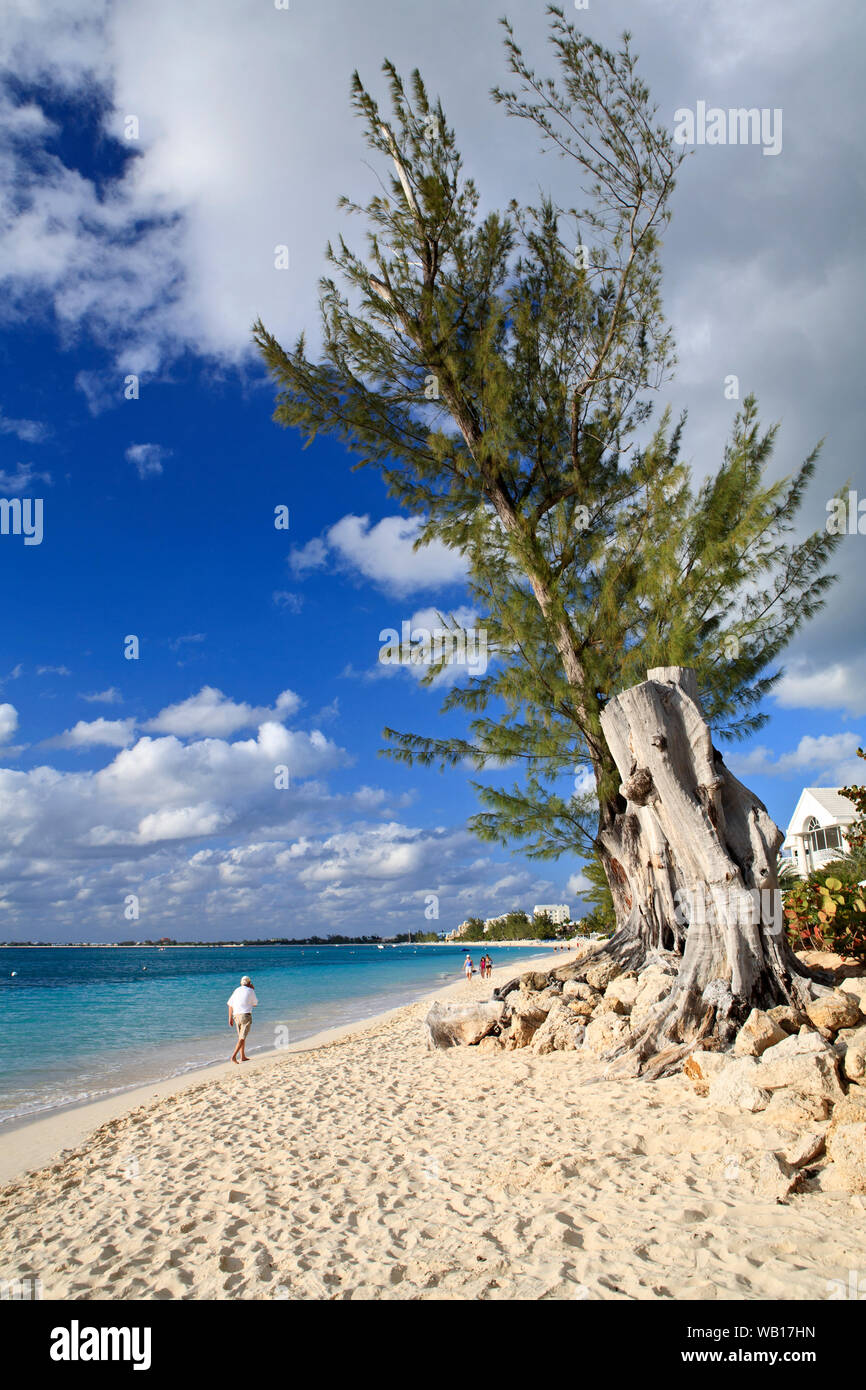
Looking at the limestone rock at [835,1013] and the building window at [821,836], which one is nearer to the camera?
the limestone rock at [835,1013]

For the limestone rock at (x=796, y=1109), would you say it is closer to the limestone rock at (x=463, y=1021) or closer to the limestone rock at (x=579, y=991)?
the limestone rock at (x=579, y=991)

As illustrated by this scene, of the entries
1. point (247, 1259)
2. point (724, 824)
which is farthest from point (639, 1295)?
point (724, 824)

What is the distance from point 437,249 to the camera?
1191 cm

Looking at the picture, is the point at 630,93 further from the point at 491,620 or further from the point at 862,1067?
the point at 862,1067

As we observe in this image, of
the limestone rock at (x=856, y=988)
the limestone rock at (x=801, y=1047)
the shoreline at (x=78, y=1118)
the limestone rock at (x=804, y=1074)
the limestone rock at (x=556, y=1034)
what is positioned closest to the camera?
the limestone rock at (x=804, y=1074)

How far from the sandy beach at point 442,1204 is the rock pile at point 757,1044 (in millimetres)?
161

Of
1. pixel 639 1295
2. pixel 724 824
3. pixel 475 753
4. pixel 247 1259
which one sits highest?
pixel 475 753

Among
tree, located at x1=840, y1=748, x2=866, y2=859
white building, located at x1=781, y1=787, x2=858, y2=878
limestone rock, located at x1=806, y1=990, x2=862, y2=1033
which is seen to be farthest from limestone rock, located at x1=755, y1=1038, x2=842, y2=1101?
white building, located at x1=781, y1=787, x2=858, y2=878

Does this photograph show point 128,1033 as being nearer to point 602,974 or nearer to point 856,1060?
point 602,974

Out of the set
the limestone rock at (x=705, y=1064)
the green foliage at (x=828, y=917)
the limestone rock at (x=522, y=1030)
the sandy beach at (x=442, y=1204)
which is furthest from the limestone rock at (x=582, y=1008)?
the green foliage at (x=828, y=917)

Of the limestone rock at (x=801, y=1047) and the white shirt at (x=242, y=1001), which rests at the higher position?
the limestone rock at (x=801, y=1047)

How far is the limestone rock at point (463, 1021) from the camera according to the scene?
9508 mm

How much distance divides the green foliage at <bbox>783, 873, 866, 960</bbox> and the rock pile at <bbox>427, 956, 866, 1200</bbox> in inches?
96.4

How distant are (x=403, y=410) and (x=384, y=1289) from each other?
466 inches
